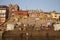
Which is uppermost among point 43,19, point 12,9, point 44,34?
point 12,9

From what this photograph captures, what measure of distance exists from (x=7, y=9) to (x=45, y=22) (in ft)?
44.6

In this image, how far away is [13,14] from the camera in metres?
48.0

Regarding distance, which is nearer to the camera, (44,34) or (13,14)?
(44,34)

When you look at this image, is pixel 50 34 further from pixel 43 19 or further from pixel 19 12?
pixel 19 12

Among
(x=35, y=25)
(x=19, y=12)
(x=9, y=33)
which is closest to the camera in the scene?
(x=9, y=33)

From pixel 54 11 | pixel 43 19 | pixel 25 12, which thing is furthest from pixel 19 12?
pixel 54 11

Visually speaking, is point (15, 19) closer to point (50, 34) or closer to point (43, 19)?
point (43, 19)

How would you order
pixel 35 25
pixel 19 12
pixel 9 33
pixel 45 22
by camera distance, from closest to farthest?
pixel 9 33
pixel 35 25
pixel 45 22
pixel 19 12

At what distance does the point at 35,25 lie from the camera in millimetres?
41062

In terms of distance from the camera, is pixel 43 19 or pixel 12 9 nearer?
pixel 43 19

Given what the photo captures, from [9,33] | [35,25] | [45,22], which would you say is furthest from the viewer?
[45,22]

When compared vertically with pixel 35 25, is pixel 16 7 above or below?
above

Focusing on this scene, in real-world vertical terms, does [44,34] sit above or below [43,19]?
below

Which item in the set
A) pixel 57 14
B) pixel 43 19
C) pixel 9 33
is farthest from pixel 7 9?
pixel 9 33
